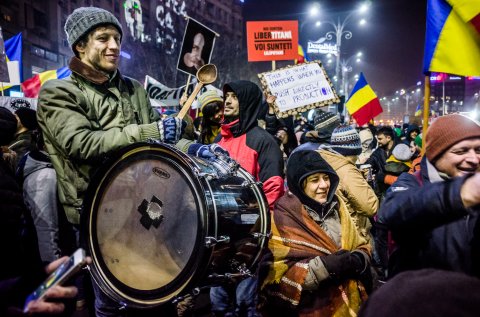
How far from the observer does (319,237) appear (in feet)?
9.27

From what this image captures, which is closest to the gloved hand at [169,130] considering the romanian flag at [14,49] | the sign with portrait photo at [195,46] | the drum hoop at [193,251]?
the drum hoop at [193,251]

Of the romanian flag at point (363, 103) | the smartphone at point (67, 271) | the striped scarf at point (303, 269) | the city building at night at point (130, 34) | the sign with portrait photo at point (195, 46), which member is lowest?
the striped scarf at point (303, 269)

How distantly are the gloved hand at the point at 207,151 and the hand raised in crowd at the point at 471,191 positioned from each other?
140 centimetres

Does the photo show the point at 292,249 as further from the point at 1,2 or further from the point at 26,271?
the point at 1,2

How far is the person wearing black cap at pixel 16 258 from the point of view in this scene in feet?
4.40

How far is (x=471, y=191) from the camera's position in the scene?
1467mm

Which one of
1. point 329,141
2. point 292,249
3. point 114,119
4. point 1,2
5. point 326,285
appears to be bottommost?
point 326,285

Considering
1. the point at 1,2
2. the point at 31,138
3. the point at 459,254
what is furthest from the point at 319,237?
the point at 1,2

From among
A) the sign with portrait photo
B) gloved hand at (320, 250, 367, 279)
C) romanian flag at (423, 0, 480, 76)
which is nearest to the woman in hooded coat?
gloved hand at (320, 250, 367, 279)

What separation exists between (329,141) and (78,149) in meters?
3.40

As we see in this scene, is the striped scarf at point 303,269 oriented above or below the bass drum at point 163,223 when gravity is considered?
below

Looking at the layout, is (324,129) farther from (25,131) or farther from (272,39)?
(25,131)

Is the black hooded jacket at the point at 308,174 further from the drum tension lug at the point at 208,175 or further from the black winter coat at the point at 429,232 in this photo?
the drum tension lug at the point at 208,175

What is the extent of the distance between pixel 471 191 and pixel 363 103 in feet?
30.9
